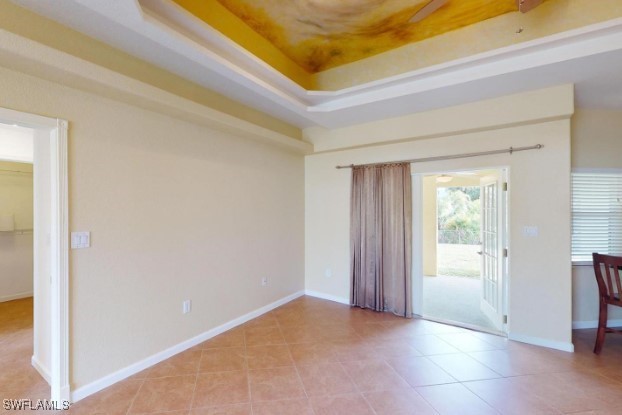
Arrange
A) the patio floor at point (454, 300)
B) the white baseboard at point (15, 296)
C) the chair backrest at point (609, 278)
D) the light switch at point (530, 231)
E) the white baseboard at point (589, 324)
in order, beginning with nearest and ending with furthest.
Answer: the chair backrest at point (609, 278), the light switch at point (530, 231), the white baseboard at point (589, 324), the patio floor at point (454, 300), the white baseboard at point (15, 296)

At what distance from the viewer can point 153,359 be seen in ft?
8.56

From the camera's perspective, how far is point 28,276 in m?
4.54

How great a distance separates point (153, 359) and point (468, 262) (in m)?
7.30

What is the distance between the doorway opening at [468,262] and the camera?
338 cm

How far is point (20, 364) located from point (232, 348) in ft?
6.25

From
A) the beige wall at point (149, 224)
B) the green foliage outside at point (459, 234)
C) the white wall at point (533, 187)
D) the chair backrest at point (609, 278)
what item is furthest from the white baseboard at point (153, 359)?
the green foliage outside at point (459, 234)

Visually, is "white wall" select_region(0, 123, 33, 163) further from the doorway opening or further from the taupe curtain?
the doorway opening

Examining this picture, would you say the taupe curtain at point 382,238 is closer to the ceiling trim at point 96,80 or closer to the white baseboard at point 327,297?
the white baseboard at point 327,297

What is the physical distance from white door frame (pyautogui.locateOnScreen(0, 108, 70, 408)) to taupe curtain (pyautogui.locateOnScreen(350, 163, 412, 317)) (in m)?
3.33

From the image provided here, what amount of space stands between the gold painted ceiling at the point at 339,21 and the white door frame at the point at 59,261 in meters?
1.42

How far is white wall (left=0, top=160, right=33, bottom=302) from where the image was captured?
172 inches

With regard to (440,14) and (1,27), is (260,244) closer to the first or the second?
(1,27)

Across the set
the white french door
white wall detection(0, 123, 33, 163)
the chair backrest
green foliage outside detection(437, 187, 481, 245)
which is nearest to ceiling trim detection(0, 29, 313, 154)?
the white french door

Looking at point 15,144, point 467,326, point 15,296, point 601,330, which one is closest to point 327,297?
point 467,326
